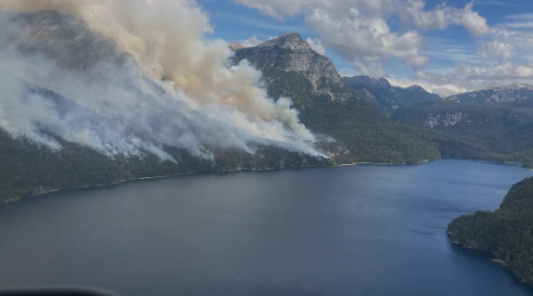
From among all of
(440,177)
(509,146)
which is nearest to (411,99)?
(509,146)

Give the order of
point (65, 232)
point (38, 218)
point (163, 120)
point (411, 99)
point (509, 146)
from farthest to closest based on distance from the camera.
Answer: point (411, 99) < point (509, 146) < point (163, 120) < point (38, 218) < point (65, 232)

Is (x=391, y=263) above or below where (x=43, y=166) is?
below

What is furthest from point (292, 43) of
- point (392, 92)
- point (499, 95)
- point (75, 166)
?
point (499, 95)

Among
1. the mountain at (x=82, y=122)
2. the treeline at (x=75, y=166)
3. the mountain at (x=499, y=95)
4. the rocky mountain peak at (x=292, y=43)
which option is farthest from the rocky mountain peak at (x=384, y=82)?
the treeline at (x=75, y=166)

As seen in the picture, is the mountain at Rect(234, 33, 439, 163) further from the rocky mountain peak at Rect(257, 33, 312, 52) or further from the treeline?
the treeline

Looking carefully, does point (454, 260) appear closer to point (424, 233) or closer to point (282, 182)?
point (424, 233)

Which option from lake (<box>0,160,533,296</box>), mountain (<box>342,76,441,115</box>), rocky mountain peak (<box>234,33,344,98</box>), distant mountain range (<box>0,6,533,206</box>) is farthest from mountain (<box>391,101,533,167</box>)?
lake (<box>0,160,533,296</box>)
